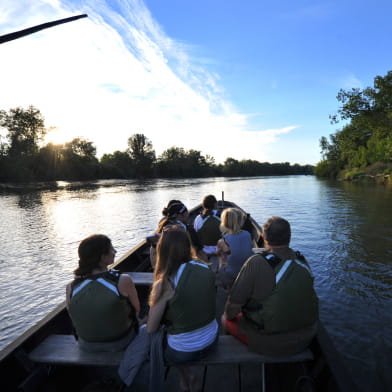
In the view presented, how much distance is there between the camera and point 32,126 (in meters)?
58.8

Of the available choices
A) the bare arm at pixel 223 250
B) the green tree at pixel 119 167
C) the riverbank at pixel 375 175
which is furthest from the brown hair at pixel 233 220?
the green tree at pixel 119 167

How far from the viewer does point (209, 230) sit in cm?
513

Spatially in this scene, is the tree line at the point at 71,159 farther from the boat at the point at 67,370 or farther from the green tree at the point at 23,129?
the boat at the point at 67,370

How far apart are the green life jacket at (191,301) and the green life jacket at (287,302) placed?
410mm

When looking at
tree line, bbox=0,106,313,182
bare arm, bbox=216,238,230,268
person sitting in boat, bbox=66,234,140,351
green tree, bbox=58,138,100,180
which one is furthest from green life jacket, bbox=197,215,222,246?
green tree, bbox=58,138,100,180

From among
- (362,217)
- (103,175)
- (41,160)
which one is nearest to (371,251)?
(362,217)

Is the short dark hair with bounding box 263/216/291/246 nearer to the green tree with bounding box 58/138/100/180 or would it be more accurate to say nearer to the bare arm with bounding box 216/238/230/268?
the bare arm with bounding box 216/238/230/268

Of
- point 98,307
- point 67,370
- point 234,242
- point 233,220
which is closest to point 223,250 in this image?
point 234,242

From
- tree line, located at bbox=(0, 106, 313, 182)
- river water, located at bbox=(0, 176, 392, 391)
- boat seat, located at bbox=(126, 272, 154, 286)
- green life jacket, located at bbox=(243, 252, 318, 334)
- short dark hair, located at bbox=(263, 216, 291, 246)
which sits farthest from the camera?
tree line, located at bbox=(0, 106, 313, 182)

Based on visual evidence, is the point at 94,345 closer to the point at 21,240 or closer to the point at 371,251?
the point at 371,251

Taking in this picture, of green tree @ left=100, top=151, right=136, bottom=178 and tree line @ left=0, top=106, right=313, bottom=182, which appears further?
green tree @ left=100, top=151, right=136, bottom=178

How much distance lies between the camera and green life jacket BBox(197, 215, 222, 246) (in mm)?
5125

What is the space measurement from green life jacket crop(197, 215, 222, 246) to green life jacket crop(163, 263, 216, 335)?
279cm

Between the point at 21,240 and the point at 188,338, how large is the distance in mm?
12783
